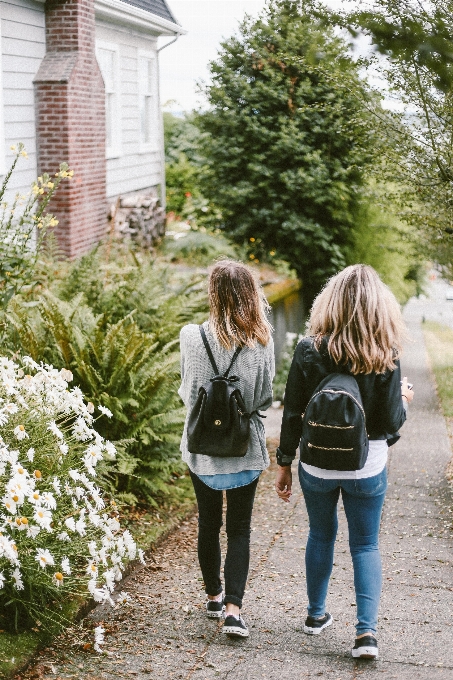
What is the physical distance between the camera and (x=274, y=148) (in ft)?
42.8

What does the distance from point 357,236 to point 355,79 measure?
21.4 feet

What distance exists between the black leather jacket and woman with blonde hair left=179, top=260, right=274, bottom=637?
21cm

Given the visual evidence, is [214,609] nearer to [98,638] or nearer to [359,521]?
[98,638]

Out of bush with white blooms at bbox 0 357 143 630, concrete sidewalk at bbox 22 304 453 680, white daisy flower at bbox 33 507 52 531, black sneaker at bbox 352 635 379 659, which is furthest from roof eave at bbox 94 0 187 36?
black sneaker at bbox 352 635 379 659

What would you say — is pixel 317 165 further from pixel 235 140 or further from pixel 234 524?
pixel 234 524

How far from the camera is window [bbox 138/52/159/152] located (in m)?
15.6

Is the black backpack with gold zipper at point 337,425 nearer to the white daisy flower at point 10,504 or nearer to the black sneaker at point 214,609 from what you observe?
the black sneaker at point 214,609

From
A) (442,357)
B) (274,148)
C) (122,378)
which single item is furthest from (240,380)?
(442,357)

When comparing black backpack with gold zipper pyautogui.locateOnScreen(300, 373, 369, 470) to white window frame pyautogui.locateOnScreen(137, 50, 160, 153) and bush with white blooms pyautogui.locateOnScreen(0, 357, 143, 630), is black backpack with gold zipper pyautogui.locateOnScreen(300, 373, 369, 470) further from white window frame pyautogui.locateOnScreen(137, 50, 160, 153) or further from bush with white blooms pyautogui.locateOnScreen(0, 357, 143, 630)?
white window frame pyautogui.locateOnScreen(137, 50, 160, 153)

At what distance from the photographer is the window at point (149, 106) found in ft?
51.3

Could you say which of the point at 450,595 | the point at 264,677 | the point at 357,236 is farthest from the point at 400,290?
the point at 264,677

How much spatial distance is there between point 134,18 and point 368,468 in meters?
11.7

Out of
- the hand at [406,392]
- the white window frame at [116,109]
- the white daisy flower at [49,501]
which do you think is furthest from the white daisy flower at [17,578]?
the white window frame at [116,109]

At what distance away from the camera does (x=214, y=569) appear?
4.10 meters
